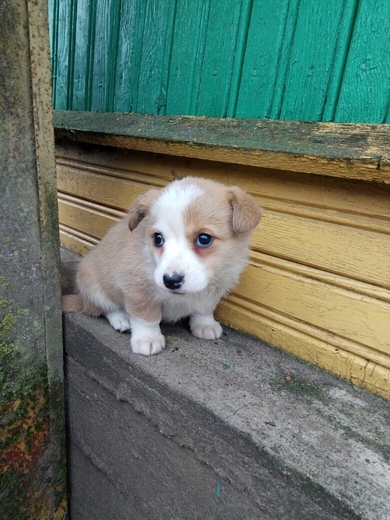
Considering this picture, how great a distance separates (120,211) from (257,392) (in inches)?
66.1

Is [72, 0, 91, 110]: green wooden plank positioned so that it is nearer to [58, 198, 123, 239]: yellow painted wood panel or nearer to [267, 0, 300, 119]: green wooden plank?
[58, 198, 123, 239]: yellow painted wood panel

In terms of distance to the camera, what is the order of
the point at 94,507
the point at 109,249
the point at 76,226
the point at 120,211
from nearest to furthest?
1. the point at 109,249
2. the point at 94,507
3. the point at 120,211
4. the point at 76,226

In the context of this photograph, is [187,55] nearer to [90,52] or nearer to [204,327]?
[90,52]

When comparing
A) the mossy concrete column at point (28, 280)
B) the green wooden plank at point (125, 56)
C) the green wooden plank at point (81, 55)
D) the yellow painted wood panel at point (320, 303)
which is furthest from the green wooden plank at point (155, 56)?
the yellow painted wood panel at point (320, 303)

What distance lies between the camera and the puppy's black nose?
152cm

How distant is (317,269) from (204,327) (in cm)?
70

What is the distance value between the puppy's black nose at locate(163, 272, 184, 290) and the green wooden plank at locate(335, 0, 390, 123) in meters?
1.01

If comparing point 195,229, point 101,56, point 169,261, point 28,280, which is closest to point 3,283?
point 28,280

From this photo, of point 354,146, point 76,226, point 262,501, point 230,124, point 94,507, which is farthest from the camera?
point 76,226

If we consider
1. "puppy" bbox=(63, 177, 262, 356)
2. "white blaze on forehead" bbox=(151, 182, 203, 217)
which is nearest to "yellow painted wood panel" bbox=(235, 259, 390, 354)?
"puppy" bbox=(63, 177, 262, 356)

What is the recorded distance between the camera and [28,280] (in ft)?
6.40

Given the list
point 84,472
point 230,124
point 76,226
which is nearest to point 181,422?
point 84,472

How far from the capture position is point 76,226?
3.20 m

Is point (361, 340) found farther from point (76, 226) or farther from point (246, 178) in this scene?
point (76, 226)
